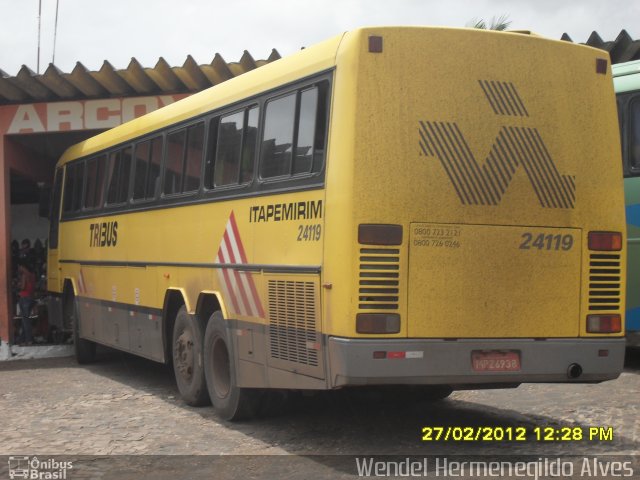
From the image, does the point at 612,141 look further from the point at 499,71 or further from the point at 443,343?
the point at 443,343

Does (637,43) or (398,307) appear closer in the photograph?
(398,307)

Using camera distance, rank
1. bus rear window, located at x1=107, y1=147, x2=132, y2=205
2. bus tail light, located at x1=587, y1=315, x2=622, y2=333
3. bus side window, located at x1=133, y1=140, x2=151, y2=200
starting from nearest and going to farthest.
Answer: bus tail light, located at x1=587, y1=315, x2=622, y2=333, bus side window, located at x1=133, y1=140, x2=151, y2=200, bus rear window, located at x1=107, y1=147, x2=132, y2=205

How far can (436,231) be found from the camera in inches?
311

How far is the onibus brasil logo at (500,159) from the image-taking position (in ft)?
26.2

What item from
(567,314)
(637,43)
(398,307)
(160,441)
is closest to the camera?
(398,307)

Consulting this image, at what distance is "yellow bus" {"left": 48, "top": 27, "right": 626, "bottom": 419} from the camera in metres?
7.76

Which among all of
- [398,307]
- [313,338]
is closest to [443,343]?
[398,307]

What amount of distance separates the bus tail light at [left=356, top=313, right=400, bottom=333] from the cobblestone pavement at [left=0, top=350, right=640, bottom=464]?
1.09m

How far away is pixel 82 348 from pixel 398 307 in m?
9.37

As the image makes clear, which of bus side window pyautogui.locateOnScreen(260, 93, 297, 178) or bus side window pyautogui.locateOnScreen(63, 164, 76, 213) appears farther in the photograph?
bus side window pyautogui.locateOnScreen(63, 164, 76, 213)

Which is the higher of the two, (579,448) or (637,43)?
(637,43)

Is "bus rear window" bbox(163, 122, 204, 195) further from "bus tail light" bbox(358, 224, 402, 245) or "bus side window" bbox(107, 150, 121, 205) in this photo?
"bus tail light" bbox(358, 224, 402, 245)

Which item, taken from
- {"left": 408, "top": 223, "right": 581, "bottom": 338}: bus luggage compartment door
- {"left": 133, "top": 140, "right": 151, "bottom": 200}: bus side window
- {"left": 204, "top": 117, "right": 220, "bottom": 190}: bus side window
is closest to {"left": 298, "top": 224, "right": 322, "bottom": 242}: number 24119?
{"left": 408, "top": 223, "right": 581, "bottom": 338}: bus luggage compartment door

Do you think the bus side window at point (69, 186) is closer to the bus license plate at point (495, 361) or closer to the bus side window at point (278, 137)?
the bus side window at point (278, 137)
